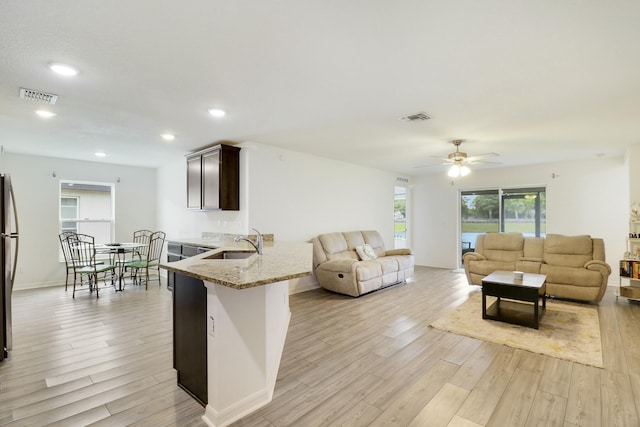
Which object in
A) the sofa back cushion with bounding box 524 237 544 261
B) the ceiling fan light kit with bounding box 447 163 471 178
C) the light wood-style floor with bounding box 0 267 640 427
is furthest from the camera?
the sofa back cushion with bounding box 524 237 544 261

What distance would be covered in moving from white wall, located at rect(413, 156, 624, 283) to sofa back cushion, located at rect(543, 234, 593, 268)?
1368 mm

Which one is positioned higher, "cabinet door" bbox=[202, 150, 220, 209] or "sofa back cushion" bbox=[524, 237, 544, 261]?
"cabinet door" bbox=[202, 150, 220, 209]

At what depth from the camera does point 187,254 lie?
4.89 m

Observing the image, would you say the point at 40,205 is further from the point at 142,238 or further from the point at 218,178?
the point at 218,178

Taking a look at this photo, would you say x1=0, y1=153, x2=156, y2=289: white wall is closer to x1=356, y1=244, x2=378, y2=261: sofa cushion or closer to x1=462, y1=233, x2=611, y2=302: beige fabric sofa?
x1=356, y1=244, x2=378, y2=261: sofa cushion

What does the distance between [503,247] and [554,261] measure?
31.6 inches

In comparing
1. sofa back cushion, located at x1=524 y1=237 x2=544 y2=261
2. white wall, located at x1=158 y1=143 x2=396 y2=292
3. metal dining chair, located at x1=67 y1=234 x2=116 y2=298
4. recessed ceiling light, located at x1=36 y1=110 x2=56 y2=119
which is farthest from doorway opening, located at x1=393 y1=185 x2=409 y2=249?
recessed ceiling light, located at x1=36 y1=110 x2=56 y2=119

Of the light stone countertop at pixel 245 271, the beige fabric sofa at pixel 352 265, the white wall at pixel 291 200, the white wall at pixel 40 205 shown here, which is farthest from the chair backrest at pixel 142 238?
the light stone countertop at pixel 245 271

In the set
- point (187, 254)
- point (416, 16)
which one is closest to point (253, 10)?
point (416, 16)

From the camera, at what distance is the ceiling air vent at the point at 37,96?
2.85m

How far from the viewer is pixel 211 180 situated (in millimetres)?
5012

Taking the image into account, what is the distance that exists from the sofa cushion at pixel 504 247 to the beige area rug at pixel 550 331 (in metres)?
1.31

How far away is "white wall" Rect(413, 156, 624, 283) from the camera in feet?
19.5

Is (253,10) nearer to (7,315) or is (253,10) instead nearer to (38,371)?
(38,371)
